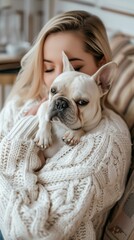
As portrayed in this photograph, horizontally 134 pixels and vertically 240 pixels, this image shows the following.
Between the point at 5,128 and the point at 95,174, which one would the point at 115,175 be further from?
the point at 5,128

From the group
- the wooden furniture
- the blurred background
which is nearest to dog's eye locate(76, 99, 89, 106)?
the blurred background

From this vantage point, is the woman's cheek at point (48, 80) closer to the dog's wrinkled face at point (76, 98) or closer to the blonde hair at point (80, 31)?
the blonde hair at point (80, 31)

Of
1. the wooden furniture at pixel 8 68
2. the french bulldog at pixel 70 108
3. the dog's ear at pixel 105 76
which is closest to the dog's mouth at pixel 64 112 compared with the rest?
the french bulldog at pixel 70 108

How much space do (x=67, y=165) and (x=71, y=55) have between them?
1.17ft

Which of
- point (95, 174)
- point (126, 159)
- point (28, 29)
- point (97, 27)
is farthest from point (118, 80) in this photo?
point (28, 29)

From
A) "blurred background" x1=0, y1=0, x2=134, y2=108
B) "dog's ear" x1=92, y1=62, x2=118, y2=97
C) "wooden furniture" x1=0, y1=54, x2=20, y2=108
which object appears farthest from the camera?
"wooden furniture" x1=0, y1=54, x2=20, y2=108

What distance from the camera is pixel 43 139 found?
1.04 meters

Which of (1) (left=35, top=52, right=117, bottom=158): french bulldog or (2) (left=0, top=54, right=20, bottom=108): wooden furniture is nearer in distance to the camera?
(1) (left=35, top=52, right=117, bottom=158): french bulldog

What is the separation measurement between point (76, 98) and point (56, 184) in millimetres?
226

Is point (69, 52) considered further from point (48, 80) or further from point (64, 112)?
point (64, 112)

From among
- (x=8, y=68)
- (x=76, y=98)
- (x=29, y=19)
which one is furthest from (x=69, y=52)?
(x=29, y=19)

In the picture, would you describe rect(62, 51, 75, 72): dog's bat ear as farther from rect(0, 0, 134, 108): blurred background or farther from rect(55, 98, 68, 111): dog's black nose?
rect(0, 0, 134, 108): blurred background

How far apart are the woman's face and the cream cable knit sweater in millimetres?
196

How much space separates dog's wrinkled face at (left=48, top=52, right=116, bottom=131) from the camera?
982 millimetres
